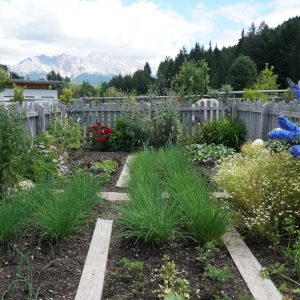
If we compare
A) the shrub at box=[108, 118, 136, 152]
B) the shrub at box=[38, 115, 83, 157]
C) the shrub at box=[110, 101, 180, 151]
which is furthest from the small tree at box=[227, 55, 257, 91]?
the shrub at box=[38, 115, 83, 157]

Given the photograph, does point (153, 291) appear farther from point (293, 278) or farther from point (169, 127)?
point (169, 127)

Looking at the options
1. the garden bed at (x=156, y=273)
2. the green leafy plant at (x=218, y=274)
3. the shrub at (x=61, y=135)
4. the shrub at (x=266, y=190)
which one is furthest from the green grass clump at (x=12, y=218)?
the shrub at (x=61, y=135)

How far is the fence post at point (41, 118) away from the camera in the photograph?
8398 mm

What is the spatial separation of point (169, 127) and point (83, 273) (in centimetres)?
589

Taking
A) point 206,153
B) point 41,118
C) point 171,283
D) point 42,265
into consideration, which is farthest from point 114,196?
point 41,118

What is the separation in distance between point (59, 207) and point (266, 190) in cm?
200

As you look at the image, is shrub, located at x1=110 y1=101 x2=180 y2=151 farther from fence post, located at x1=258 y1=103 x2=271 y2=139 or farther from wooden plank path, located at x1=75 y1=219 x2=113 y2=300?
wooden plank path, located at x1=75 y1=219 x2=113 y2=300

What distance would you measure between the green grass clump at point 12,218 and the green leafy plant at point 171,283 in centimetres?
126

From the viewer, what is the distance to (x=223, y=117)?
970 cm

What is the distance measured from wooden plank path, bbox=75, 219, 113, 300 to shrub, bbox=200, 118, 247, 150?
533cm

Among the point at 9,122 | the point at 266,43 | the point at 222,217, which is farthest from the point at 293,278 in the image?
the point at 266,43

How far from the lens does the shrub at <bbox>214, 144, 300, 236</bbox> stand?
11.1ft

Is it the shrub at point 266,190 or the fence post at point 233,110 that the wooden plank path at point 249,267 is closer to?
the shrub at point 266,190

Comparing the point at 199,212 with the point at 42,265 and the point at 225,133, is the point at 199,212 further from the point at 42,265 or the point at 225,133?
the point at 225,133
